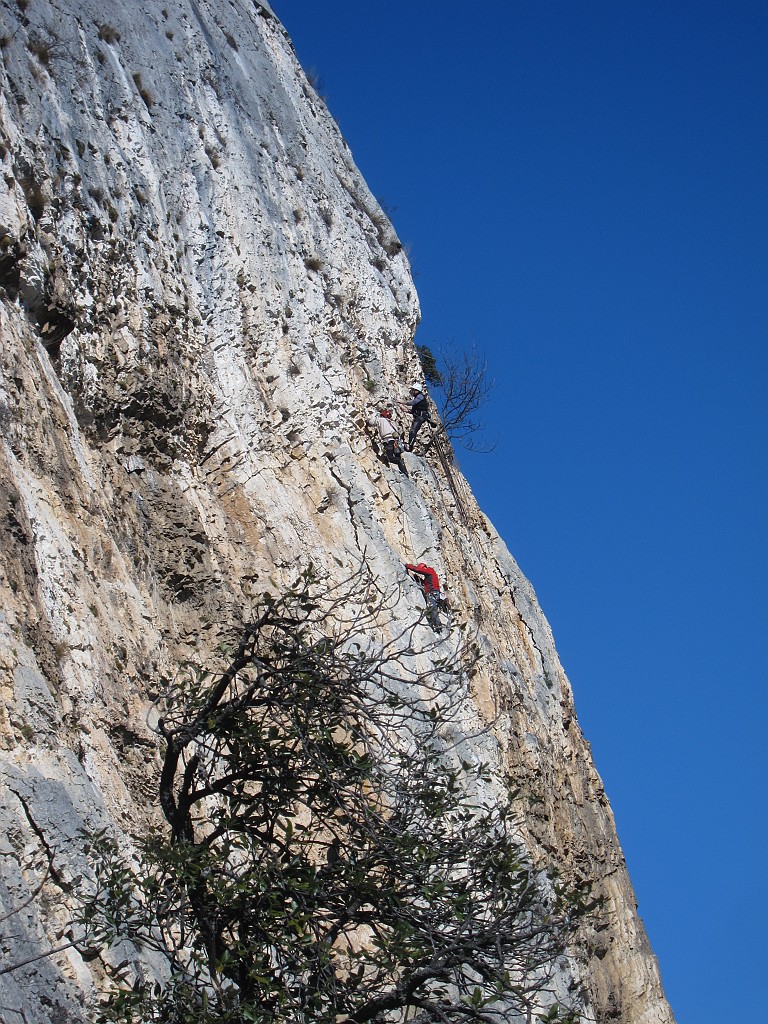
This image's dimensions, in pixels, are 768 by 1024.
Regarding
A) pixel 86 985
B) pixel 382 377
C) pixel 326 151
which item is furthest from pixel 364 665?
pixel 326 151

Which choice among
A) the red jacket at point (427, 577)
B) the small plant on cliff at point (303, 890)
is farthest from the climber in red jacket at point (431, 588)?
the small plant on cliff at point (303, 890)

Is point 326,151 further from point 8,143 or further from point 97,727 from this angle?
point 97,727

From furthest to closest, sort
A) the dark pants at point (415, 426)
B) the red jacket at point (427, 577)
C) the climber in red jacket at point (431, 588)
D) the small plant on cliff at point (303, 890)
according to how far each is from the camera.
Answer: the dark pants at point (415, 426) < the red jacket at point (427, 577) < the climber in red jacket at point (431, 588) < the small plant on cliff at point (303, 890)

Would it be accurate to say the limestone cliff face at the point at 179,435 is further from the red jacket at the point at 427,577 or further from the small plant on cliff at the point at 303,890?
the small plant on cliff at the point at 303,890

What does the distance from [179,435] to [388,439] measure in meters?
3.26

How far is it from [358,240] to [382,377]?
2181mm

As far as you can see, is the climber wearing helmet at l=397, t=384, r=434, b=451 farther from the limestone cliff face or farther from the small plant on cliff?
the small plant on cliff

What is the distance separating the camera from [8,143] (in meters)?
9.79

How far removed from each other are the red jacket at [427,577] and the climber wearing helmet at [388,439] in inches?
54.6

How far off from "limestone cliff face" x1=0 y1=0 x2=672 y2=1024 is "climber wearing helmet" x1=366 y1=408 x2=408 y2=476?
199 millimetres

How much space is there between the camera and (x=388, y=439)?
551 inches

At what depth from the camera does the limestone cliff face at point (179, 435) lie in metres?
7.59

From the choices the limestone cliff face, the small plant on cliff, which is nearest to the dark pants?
the limestone cliff face

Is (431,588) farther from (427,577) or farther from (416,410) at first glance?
(416,410)
